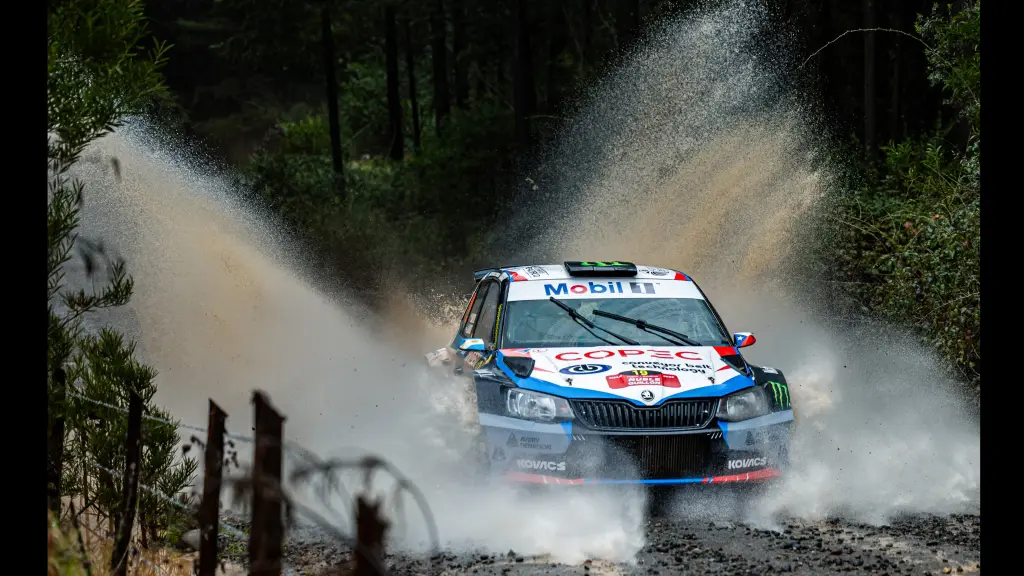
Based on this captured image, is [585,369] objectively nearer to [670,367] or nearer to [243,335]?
[670,367]

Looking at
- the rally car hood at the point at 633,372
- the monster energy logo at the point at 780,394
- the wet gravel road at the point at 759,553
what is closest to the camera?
the wet gravel road at the point at 759,553

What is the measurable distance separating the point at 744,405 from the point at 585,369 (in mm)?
1213

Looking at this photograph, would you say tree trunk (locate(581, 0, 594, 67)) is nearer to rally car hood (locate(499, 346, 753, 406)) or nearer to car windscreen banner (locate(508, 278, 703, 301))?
car windscreen banner (locate(508, 278, 703, 301))

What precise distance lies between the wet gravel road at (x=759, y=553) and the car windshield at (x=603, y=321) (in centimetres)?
183

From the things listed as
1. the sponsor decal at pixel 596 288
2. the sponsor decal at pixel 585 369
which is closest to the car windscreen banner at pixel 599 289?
the sponsor decal at pixel 596 288

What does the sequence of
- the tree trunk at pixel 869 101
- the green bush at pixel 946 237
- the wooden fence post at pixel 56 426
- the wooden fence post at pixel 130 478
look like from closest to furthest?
1. the wooden fence post at pixel 130 478
2. the wooden fence post at pixel 56 426
3. the green bush at pixel 946 237
4. the tree trunk at pixel 869 101

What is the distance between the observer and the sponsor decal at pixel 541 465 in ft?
27.4

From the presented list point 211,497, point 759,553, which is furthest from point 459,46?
point 211,497

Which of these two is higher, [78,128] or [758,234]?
[758,234]

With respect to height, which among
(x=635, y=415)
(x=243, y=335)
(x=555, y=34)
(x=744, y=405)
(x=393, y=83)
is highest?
(x=555, y=34)

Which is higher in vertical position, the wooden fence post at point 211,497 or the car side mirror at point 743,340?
the car side mirror at point 743,340

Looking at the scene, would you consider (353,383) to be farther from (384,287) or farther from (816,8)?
(816,8)

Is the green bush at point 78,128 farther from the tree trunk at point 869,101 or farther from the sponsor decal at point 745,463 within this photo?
the tree trunk at point 869,101

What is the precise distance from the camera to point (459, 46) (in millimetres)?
45094
